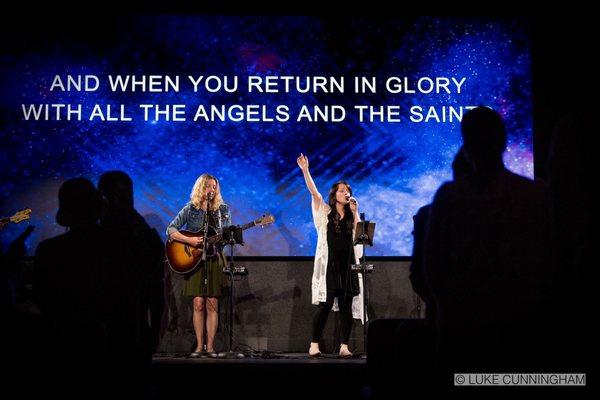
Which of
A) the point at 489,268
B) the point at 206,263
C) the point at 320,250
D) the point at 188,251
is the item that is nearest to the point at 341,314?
the point at 320,250

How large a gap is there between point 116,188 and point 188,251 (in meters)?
3.09

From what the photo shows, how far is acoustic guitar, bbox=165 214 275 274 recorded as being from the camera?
6895mm

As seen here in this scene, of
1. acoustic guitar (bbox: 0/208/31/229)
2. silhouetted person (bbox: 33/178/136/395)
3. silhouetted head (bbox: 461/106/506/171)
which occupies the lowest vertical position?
silhouetted person (bbox: 33/178/136/395)

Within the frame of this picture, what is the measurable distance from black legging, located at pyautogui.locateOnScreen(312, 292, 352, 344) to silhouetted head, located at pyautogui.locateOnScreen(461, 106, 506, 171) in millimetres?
4521

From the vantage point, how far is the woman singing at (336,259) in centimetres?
688

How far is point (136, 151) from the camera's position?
7863 millimetres

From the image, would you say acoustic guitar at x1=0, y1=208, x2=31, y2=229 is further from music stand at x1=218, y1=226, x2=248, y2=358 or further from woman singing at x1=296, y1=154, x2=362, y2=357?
woman singing at x1=296, y1=154, x2=362, y2=357

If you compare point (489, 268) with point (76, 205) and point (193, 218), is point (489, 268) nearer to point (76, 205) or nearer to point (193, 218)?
point (76, 205)

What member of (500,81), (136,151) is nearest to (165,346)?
(136,151)

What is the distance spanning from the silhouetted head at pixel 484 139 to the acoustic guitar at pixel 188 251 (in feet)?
15.0

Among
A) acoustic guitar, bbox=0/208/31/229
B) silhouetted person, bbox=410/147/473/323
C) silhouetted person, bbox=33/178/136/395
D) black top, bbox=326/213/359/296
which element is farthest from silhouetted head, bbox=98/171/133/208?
acoustic guitar, bbox=0/208/31/229

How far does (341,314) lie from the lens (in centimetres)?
688

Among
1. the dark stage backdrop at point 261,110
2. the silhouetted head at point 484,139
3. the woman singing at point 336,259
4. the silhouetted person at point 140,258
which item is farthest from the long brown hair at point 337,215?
the silhouetted head at point 484,139

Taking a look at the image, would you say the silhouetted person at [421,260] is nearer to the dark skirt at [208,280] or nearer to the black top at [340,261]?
the black top at [340,261]
